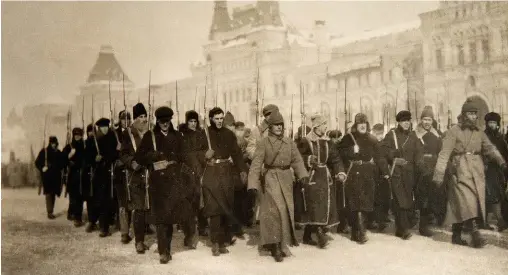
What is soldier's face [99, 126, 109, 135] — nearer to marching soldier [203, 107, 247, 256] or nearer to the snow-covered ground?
the snow-covered ground

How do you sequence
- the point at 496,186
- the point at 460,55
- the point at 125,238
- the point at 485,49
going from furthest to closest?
the point at 460,55
the point at 485,49
the point at 496,186
the point at 125,238

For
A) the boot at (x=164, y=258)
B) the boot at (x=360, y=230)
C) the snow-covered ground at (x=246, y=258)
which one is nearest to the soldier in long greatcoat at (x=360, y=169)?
the boot at (x=360, y=230)

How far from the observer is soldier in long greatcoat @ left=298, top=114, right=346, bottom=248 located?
5047mm

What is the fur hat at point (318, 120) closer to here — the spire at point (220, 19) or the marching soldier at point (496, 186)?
the marching soldier at point (496, 186)

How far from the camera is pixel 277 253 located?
4.58 metres

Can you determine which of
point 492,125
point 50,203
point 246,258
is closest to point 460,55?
point 492,125

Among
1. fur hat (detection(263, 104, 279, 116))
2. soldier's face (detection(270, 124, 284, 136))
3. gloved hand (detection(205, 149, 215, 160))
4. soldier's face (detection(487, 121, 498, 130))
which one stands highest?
fur hat (detection(263, 104, 279, 116))

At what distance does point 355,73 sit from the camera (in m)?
10.2

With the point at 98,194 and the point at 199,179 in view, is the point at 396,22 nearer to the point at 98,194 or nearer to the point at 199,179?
the point at 199,179

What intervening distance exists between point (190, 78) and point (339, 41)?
2795mm

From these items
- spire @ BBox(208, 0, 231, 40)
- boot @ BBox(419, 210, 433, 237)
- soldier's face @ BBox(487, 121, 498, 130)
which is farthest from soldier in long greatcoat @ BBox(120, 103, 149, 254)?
soldier's face @ BBox(487, 121, 498, 130)

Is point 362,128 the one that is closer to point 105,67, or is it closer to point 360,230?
point 360,230

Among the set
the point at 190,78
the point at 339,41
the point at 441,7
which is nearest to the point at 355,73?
the point at 339,41

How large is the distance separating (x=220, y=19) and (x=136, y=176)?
8.25 feet
